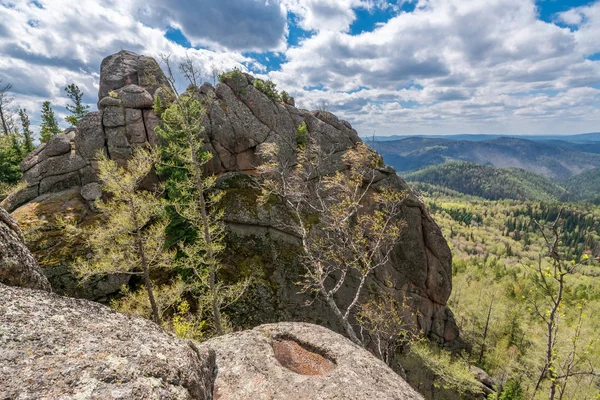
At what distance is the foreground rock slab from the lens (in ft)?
30.0

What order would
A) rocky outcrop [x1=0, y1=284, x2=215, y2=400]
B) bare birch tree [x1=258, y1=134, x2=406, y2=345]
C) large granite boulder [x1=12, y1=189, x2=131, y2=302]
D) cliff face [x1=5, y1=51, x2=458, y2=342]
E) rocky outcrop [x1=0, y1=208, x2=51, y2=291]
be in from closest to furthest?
rocky outcrop [x1=0, y1=284, x2=215, y2=400]
rocky outcrop [x1=0, y1=208, x2=51, y2=291]
large granite boulder [x1=12, y1=189, x2=131, y2=302]
cliff face [x1=5, y1=51, x2=458, y2=342]
bare birch tree [x1=258, y1=134, x2=406, y2=345]

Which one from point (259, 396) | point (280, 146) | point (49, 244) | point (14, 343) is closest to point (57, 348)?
point (14, 343)

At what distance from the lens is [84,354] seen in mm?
5621

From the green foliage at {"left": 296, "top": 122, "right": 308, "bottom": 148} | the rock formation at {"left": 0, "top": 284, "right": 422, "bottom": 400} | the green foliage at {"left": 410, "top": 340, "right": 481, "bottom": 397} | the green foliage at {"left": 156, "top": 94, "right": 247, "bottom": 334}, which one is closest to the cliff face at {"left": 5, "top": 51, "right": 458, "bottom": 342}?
the green foliage at {"left": 296, "top": 122, "right": 308, "bottom": 148}

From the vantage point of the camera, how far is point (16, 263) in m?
8.47

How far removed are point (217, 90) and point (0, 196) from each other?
29916 millimetres

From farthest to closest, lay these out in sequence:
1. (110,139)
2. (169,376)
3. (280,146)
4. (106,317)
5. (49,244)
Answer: (280,146) → (110,139) → (49,244) → (106,317) → (169,376)

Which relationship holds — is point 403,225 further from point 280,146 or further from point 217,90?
point 217,90

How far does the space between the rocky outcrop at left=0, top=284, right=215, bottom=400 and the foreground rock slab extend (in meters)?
2.69

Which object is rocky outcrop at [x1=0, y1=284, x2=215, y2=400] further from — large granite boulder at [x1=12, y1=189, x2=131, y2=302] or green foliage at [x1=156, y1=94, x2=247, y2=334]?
large granite boulder at [x1=12, y1=189, x2=131, y2=302]

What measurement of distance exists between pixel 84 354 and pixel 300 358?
7.79 meters

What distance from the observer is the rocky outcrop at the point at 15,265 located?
814 cm

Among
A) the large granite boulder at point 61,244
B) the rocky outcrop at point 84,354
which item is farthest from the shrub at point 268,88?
the rocky outcrop at point 84,354

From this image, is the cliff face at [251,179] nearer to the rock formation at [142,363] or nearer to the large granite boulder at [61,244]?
the large granite boulder at [61,244]
